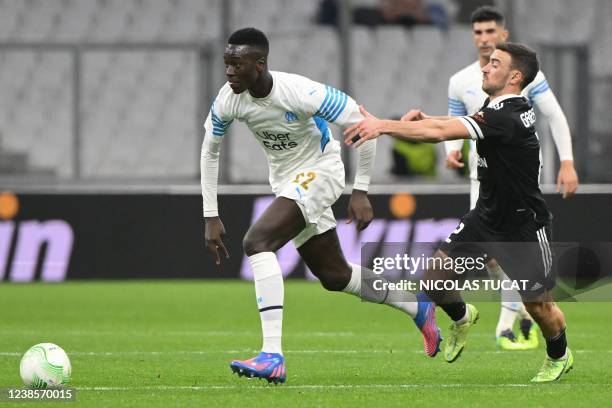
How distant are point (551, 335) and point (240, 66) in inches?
87.5

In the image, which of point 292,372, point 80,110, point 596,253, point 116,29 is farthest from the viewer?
point 116,29

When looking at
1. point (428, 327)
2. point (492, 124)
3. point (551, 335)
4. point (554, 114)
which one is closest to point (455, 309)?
point (428, 327)

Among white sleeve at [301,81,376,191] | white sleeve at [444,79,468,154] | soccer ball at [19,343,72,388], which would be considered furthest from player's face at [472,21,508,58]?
soccer ball at [19,343,72,388]

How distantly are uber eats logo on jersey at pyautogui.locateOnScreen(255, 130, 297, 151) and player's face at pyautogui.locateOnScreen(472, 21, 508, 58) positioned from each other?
2394mm

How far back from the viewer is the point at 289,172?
7.58m

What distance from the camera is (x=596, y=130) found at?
15.3 metres

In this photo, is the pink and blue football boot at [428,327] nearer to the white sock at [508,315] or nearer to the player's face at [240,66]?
the white sock at [508,315]

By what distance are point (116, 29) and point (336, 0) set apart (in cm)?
313

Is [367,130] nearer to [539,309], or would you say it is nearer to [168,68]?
[539,309]

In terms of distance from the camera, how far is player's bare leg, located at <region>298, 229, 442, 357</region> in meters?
7.69

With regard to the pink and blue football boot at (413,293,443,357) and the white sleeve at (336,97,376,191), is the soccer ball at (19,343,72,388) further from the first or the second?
the pink and blue football boot at (413,293,443,357)

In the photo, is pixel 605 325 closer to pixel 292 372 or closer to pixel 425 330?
pixel 425 330

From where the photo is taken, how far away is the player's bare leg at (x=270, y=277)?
675 cm

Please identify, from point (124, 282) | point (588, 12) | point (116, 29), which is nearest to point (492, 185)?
point (124, 282)
